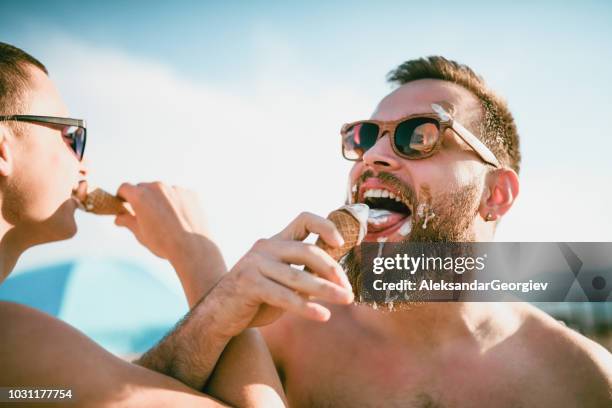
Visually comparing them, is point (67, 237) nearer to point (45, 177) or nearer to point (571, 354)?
point (45, 177)

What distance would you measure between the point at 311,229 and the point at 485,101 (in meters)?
3.35

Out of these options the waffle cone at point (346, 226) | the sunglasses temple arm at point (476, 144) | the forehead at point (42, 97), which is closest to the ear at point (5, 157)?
the forehead at point (42, 97)

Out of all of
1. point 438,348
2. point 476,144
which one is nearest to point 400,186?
point 476,144

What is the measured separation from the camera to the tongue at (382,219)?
379 centimetres

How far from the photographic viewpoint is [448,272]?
425 centimetres

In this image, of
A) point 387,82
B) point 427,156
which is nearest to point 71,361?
point 427,156

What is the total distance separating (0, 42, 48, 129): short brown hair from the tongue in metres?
2.59

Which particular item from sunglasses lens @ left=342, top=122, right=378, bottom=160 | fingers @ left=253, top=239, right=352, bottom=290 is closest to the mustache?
sunglasses lens @ left=342, top=122, right=378, bottom=160

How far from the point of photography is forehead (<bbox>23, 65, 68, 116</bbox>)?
10.5 ft

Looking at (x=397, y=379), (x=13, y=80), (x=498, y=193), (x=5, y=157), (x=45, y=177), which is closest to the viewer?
(x=5, y=157)

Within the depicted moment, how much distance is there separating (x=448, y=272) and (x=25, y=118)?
3.52m

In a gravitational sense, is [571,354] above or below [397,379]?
above

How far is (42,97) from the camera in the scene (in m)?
3.29

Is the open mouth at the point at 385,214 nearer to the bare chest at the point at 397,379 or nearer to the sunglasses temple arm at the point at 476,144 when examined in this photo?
the sunglasses temple arm at the point at 476,144
